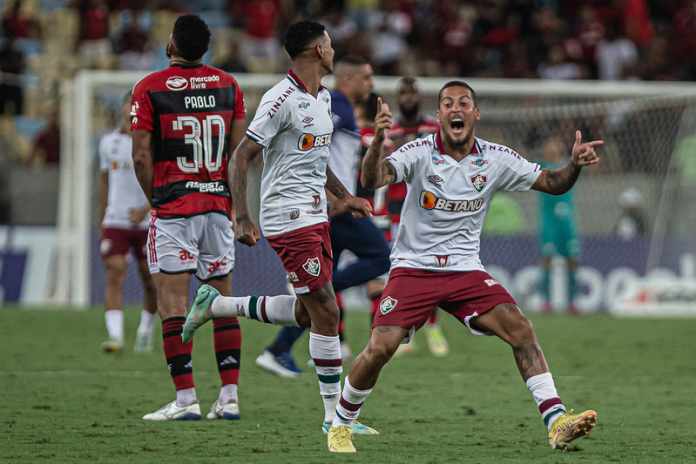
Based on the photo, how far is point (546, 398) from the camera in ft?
23.3

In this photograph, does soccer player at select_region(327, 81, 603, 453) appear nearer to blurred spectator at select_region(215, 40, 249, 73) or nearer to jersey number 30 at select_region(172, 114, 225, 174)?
jersey number 30 at select_region(172, 114, 225, 174)

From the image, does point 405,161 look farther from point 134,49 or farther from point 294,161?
point 134,49

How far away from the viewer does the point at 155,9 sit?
81.8ft

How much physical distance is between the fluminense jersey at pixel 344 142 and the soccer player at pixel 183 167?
7.18 ft

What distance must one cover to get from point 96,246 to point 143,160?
427 inches

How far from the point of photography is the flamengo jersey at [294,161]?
303 inches

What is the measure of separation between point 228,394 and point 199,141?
5.28 ft

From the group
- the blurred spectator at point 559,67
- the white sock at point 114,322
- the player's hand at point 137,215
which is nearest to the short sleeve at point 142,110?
the player's hand at point 137,215

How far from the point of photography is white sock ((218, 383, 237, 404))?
8.46 metres

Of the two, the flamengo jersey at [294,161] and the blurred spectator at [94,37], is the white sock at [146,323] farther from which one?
the blurred spectator at [94,37]

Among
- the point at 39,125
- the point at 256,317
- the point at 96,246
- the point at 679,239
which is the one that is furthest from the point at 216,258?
the point at 39,125

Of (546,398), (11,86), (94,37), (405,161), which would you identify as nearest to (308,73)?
(405,161)

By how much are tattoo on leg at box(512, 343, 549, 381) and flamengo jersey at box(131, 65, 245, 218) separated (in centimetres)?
224

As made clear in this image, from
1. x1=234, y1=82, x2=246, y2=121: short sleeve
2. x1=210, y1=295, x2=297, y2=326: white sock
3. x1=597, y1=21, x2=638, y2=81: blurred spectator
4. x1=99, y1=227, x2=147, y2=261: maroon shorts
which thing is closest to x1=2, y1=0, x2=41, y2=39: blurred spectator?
x1=597, y1=21, x2=638, y2=81: blurred spectator
